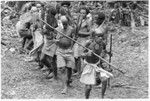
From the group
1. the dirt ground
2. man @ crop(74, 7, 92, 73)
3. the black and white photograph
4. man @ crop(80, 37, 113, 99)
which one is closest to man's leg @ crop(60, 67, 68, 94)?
the black and white photograph

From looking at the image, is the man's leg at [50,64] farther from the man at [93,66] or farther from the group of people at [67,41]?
the man at [93,66]

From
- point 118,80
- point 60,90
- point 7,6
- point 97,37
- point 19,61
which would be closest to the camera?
point 97,37

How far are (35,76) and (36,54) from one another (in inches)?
20.7

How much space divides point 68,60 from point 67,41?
404mm

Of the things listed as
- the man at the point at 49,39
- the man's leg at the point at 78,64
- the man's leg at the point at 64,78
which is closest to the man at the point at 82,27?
the man's leg at the point at 78,64

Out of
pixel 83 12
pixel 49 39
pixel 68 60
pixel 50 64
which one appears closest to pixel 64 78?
pixel 68 60

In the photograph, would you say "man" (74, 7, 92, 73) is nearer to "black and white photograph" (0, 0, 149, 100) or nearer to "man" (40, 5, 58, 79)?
"black and white photograph" (0, 0, 149, 100)

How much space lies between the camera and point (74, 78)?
9.50 metres

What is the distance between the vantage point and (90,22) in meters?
9.12

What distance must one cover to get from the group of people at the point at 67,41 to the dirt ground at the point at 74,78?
0.90 ft

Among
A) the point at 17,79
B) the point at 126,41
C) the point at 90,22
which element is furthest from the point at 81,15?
the point at 126,41

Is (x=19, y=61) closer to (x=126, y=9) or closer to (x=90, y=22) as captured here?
(x=90, y=22)

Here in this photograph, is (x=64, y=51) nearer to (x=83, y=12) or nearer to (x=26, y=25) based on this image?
(x=83, y=12)

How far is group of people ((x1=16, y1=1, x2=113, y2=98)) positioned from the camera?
7.57 m
